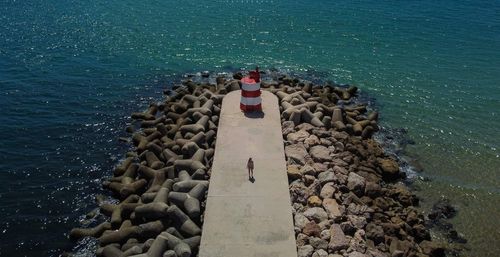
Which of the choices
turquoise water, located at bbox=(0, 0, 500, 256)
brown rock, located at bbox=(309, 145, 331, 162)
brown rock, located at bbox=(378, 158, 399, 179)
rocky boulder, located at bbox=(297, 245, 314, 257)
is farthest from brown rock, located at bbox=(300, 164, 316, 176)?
turquoise water, located at bbox=(0, 0, 500, 256)

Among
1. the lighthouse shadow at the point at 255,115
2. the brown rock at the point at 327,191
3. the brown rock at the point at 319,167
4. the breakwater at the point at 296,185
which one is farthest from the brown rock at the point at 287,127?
the brown rock at the point at 327,191

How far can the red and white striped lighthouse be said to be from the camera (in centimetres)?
2491

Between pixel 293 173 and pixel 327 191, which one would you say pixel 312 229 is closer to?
pixel 327 191

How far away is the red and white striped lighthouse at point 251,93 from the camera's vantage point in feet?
81.7

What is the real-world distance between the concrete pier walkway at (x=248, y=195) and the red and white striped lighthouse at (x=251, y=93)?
50cm

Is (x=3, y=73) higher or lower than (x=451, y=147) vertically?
higher

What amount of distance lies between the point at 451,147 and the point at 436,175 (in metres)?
3.30

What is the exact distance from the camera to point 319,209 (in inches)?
771

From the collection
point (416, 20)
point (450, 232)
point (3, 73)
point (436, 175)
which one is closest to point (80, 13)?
point (3, 73)

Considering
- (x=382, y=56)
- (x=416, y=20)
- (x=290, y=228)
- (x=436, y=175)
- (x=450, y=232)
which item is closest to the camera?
(x=290, y=228)

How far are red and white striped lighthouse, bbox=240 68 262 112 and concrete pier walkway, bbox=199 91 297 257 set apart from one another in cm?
50

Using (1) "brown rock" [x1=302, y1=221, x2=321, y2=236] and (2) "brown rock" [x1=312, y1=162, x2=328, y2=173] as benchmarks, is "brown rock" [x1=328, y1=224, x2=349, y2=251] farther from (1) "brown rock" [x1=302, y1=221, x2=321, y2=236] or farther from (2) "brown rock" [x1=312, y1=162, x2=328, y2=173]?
(2) "brown rock" [x1=312, y1=162, x2=328, y2=173]

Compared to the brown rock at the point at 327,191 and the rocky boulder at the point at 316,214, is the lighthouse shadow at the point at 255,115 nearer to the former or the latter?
the brown rock at the point at 327,191

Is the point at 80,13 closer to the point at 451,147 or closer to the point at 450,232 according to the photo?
the point at 451,147
